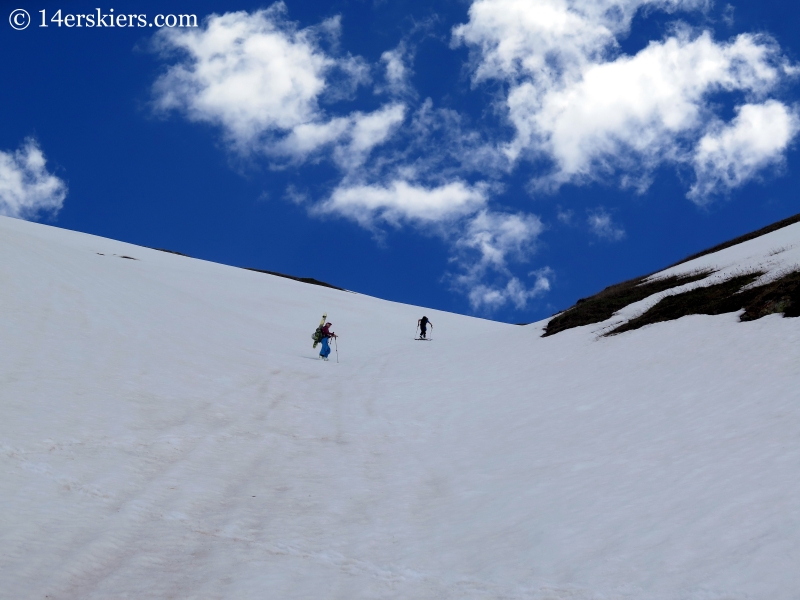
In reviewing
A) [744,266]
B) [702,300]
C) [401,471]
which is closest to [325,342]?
[702,300]

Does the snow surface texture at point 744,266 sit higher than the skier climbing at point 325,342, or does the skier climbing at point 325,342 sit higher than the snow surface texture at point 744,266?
the snow surface texture at point 744,266

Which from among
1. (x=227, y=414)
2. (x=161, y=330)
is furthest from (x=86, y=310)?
(x=227, y=414)

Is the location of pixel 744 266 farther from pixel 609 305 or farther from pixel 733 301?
pixel 733 301

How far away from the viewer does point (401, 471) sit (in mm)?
10797

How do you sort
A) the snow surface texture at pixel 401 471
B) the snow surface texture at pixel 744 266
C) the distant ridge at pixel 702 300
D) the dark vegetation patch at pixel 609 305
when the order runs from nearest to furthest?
the snow surface texture at pixel 401 471
the distant ridge at pixel 702 300
the snow surface texture at pixel 744 266
the dark vegetation patch at pixel 609 305

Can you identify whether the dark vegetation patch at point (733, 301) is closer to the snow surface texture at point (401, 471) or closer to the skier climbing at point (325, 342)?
the snow surface texture at point (401, 471)

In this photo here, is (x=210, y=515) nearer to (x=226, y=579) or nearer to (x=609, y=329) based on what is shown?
(x=226, y=579)

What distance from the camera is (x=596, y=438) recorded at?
1152 cm

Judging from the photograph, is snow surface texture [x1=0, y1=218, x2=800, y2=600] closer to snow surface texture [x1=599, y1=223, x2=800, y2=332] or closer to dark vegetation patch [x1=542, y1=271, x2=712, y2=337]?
snow surface texture [x1=599, y1=223, x2=800, y2=332]

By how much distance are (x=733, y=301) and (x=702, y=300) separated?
2094 millimetres

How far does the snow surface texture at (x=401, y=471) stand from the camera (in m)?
6.29

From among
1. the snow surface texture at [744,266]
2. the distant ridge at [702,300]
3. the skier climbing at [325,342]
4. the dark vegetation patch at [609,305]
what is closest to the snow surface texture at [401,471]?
the distant ridge at [702,300]

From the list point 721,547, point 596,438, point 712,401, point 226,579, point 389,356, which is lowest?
point 226,579

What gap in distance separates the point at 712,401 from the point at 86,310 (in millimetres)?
20846
